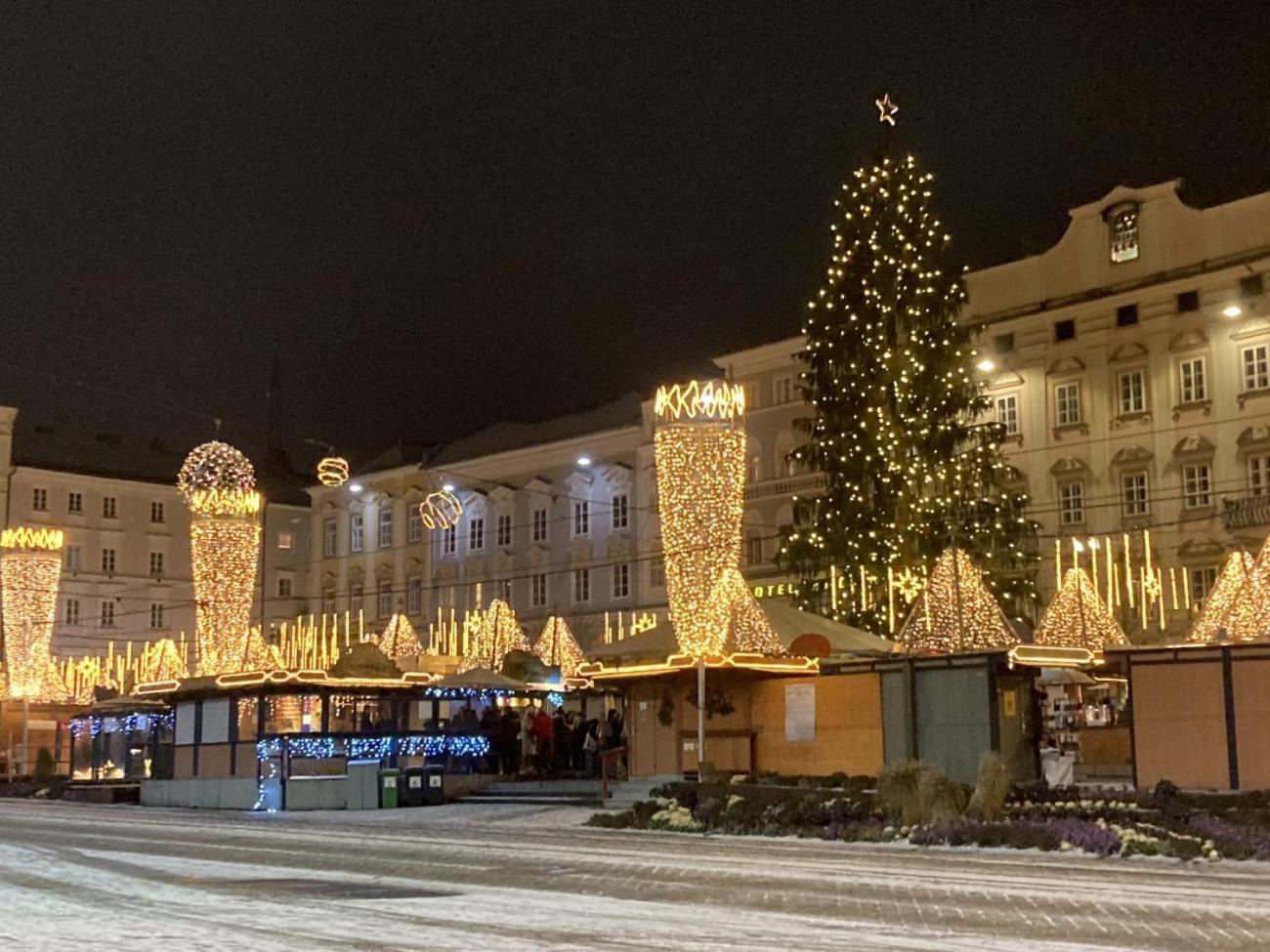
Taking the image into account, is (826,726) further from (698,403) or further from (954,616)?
(698,403)

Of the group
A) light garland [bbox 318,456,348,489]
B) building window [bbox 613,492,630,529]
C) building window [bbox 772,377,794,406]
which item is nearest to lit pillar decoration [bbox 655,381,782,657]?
light garland [bbox 318,456,348,489]

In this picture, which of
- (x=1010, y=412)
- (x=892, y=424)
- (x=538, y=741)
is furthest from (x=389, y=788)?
(x=1010, y=412)

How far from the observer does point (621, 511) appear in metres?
62.8

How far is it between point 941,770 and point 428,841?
24.5 ft

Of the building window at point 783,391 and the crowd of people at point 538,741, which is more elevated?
the building window at point 783,391

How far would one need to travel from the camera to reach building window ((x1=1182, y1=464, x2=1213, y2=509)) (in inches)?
1812

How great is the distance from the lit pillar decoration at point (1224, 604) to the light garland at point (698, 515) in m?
9.18

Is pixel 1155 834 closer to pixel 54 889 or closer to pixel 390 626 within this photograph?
pixel 54 889

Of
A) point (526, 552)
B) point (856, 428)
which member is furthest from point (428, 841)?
point (526, 552)

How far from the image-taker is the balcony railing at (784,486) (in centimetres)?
5650

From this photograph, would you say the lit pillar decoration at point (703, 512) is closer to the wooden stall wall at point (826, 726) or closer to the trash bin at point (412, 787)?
the wooden stall wall at point (826, 726)

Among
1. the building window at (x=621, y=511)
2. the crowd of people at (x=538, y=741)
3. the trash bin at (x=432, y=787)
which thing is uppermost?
the building window at (x=621, y=511)

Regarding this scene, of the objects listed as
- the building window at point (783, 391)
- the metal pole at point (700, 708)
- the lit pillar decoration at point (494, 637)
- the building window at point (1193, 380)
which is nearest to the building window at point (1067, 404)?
the building window at point (1193, 380)

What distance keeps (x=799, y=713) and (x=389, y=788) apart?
9.10 meters
